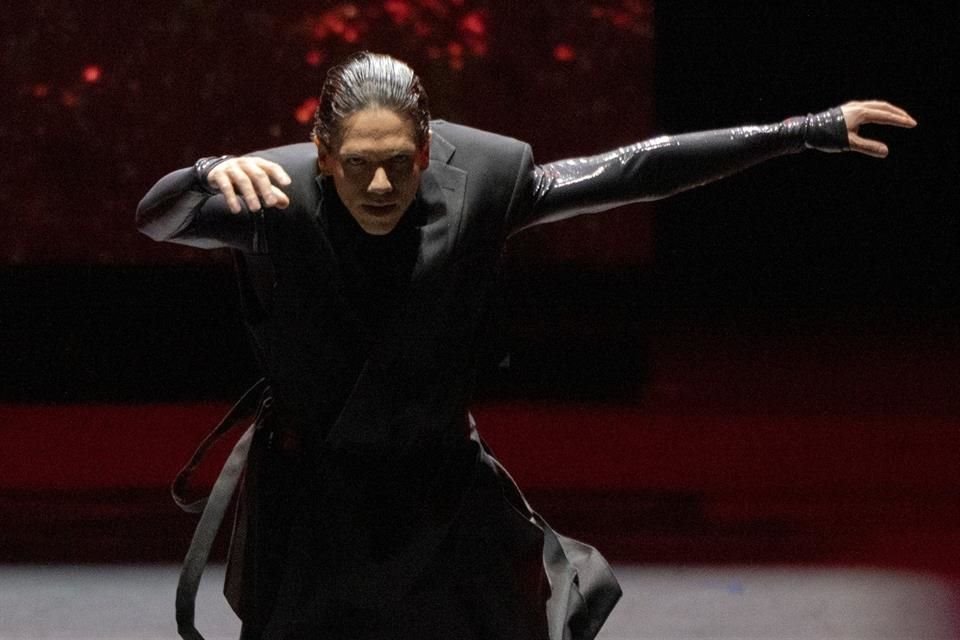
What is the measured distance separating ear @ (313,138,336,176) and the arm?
64 millimetres

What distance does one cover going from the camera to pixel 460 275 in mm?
1691

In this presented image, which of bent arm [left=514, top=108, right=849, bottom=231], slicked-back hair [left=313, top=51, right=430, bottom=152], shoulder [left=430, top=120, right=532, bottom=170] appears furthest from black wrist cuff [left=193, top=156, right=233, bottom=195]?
bent arm [left=514, top=108, right=849, bottom=231]

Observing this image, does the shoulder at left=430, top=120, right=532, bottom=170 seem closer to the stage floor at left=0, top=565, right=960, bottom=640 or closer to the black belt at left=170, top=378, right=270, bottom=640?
the black belt at left=170, top=378, right=270, bottom=640

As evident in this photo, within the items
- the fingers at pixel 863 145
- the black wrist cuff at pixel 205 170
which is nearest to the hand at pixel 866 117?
the fingers at pixel 863 145

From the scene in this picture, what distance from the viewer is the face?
1.58 meters

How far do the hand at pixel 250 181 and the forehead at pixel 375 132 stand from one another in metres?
0.07

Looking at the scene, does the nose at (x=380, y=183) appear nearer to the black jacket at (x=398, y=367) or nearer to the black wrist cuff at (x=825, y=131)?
the black jacket at (x=398, y=367)

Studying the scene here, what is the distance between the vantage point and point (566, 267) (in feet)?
14.5

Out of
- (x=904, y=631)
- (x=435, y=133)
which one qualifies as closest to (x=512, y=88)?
(x=904, y=631)

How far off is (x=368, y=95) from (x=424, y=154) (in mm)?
88

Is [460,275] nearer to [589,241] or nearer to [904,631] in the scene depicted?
[904,631]

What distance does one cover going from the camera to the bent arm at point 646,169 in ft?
5.83

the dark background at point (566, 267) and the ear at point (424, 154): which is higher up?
the ear at point (424, 154)

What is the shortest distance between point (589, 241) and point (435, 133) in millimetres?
2642
